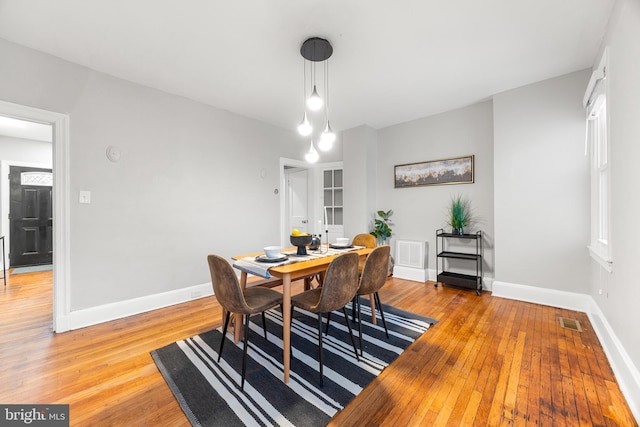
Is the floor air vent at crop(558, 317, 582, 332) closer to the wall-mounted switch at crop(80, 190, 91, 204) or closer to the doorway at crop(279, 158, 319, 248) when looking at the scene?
the doorway at crop(279, 158, 319, 248)

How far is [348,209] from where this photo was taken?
4.77 meters

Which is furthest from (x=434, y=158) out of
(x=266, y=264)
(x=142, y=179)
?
(x=142, y=179)

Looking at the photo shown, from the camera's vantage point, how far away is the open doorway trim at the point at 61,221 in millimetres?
2441

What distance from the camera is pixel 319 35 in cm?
220

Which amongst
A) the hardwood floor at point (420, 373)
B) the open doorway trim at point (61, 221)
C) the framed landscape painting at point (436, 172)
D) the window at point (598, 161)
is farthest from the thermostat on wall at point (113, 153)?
the window at point (598, 161)

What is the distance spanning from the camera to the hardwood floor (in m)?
1.45

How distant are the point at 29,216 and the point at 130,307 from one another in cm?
418

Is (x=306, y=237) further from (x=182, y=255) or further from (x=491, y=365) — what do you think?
(x=182, y=255)

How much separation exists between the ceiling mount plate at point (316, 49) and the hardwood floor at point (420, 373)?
8.88 ft

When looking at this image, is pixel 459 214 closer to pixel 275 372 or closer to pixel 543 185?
pixel 543 185

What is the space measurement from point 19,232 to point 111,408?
558 cm

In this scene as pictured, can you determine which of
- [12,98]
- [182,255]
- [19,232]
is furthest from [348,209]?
[19,232]

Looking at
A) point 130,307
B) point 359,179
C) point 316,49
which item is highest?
point 316,49

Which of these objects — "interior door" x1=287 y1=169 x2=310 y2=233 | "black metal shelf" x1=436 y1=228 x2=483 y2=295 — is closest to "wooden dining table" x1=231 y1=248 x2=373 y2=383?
"black metal shelf" x1=436 y1=228 x2=483 y2=295
